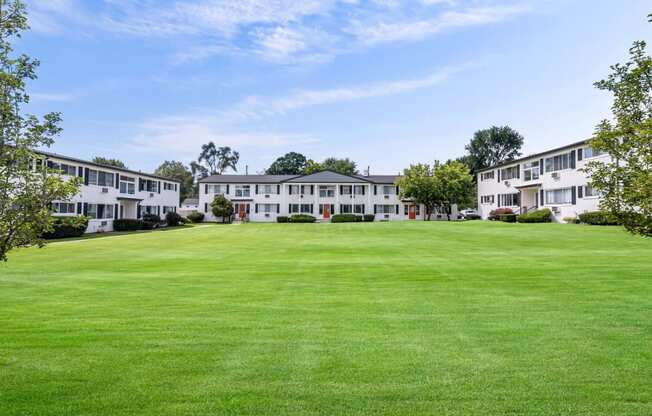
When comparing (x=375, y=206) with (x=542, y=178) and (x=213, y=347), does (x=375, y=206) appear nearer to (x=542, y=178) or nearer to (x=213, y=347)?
(x=542, y=178)

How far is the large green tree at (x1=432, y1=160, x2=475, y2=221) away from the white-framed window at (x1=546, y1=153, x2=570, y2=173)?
1580 cm

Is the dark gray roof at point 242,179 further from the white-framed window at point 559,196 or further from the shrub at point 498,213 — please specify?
the white-framed window at point 559,196

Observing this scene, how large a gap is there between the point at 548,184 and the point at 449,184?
16163 mm

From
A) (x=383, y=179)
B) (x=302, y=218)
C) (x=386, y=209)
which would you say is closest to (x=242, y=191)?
(x=302, y=218)

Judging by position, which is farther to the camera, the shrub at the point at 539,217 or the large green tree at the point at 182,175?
the large green tree at the point at 182,175

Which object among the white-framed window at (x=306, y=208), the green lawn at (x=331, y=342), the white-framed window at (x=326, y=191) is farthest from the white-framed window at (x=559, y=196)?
the white-framed window at (x=306, y=208)

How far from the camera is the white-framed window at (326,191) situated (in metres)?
69.2

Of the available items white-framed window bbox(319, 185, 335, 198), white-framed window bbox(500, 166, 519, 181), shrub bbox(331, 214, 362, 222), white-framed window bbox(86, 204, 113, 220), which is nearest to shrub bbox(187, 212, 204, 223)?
white-framed window bbox(319, 185, 335, 198)

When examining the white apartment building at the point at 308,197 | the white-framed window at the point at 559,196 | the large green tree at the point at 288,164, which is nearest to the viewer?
the white-framed window at the point at 559,196

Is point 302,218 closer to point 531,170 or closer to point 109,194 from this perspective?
point 109,194

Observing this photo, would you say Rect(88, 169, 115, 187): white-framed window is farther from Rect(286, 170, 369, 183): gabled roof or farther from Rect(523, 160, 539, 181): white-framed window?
Rect(523, 160, 539, 181): white-framed window

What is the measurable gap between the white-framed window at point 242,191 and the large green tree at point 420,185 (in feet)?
71.5

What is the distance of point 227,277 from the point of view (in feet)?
46.1

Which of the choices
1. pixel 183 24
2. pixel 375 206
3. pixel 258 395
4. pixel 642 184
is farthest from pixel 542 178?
pixel 258 395
